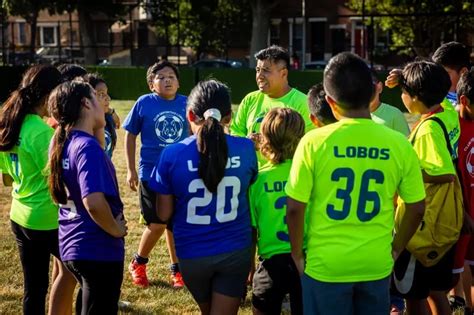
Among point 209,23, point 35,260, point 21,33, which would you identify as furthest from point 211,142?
point 21,33

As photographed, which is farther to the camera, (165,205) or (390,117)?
(390,117)

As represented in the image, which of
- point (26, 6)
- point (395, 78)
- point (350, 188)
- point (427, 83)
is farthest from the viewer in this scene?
point (26, 6)

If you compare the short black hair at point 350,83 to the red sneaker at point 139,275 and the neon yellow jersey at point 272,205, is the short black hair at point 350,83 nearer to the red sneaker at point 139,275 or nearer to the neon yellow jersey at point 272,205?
the neon yellow jersey at point 272,205

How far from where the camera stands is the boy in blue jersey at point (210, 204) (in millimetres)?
3770

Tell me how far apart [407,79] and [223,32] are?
3974cm

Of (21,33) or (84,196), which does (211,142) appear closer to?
(84,196)

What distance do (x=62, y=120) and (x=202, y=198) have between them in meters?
0.87

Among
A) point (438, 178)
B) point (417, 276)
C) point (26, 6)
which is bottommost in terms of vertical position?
point (417, 276)

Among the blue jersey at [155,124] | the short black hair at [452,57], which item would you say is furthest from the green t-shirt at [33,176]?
the short black hair at [452,57]

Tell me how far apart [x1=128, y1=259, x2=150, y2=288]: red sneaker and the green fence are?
16.3 m

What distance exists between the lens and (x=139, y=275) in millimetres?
6258

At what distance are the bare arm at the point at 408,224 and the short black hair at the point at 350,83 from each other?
56cm

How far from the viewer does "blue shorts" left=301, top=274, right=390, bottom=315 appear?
3412 millimetres

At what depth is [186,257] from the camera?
3.85 m
